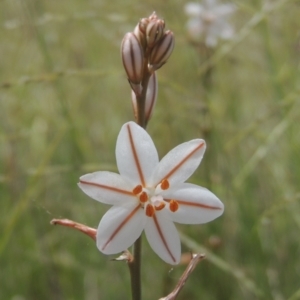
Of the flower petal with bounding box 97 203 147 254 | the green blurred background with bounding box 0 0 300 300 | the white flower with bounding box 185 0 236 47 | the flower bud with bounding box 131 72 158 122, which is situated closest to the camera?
the flower petal with bounding box 97 203 147 254

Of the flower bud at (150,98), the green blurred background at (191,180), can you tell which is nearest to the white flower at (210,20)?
the green blurred background at (191,180)

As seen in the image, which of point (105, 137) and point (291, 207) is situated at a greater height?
point (105, 137)

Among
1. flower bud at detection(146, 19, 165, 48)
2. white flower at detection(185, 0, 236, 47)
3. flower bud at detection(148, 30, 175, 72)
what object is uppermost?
white flower at detection(185, 0, 236, 47)

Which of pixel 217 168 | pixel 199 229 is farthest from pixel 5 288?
pixel 217 168

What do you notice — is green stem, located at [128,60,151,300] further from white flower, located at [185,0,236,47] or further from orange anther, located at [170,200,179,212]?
white flower, located at [185,0,236,47]

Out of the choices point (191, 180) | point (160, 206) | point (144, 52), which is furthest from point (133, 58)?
point (191, 180)

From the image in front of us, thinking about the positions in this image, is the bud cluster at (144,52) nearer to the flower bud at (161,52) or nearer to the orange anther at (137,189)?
the flower bud at (161,52)

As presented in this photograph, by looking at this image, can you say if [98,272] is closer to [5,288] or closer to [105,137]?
[5,288]

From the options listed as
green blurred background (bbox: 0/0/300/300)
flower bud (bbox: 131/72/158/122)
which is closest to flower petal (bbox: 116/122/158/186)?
flower bud (bbox: 131/72/158/122)
